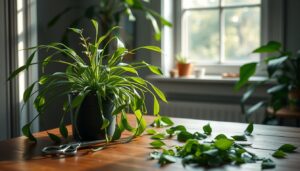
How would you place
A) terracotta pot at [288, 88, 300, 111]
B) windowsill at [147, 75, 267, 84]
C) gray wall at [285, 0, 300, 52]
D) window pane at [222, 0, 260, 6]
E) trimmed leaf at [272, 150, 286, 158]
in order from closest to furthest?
trimmed leaf at [272, 150, 286, 158]
terracotta pot at [288, 88, 300, 111]
gray wall at [285, 0, 300, 52]
windowsill at [147, 75, 267, 84]
window pane at [222, 0, 260, 6]

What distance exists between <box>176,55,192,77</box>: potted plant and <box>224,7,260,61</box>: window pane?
33 cm

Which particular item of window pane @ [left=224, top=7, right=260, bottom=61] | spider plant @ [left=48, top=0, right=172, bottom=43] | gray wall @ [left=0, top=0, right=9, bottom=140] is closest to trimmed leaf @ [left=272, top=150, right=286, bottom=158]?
gray wall @ [left=0, top=0, right=9, bottom=140]

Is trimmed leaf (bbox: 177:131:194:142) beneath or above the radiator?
above

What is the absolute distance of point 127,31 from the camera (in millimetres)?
3594

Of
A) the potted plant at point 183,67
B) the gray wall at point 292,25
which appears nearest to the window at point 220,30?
the potted plant at point 183,67

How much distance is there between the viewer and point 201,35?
3605 mm

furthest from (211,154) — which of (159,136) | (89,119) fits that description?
(89,119)

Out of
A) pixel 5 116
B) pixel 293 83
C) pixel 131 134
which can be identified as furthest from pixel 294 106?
pixel 5 116

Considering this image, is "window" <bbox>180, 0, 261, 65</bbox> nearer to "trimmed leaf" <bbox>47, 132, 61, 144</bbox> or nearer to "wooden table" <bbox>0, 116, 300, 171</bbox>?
"wooden table" <bbox>0, 116, 300, 171</bbox>

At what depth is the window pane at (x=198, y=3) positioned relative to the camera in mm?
3508

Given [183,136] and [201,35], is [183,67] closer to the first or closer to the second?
[201,35]

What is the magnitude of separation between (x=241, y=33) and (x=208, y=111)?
2.28ft

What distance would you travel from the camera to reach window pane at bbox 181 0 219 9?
3.51 meters

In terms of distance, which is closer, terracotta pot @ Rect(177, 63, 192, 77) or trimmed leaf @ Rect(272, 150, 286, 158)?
trimmed leaf @ Rect(272, 150, 286, 158)
